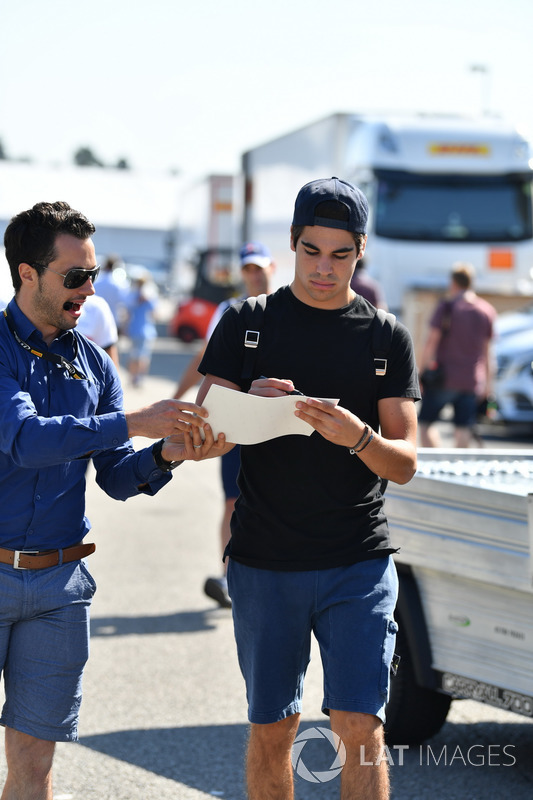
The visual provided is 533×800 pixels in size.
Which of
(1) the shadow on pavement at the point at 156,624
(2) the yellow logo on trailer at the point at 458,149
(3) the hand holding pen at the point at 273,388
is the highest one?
(2) the yellow logo on trailer at the point at 458,149

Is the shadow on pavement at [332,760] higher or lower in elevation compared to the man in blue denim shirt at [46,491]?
lower

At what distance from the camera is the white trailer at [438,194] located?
1702 cm

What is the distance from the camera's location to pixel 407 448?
11.6 ft

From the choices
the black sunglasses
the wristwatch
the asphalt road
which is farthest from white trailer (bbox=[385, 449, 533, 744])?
the black sunglasses

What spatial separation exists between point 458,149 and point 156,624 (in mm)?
11845

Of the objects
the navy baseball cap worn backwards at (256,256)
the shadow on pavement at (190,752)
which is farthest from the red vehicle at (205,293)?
the shadow on pavement at (190,752)

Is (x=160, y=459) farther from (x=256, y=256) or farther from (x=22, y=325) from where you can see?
(x=256, y=256)

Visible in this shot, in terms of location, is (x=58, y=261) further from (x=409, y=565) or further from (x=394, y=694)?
(x=394, y=694)

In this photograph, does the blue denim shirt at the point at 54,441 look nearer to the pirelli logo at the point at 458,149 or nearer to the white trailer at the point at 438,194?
the white trailer at the point at 438,194

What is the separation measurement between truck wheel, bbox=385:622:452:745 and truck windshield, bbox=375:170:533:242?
502 inches

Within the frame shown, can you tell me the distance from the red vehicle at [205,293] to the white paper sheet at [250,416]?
2842 cm

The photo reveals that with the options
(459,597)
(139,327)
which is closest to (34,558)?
(459,597)

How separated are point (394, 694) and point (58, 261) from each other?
7.57 feet

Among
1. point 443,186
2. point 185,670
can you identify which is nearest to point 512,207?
point 443,186
